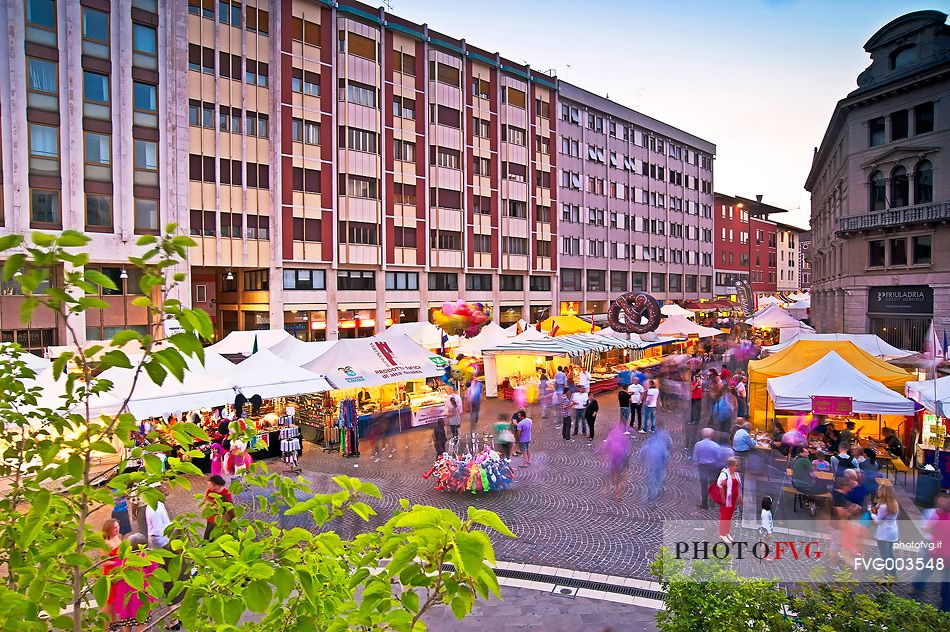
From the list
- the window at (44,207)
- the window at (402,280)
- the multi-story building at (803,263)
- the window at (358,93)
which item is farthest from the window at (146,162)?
the multi-story building at (803,263)

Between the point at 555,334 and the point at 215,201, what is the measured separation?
63.9 ft

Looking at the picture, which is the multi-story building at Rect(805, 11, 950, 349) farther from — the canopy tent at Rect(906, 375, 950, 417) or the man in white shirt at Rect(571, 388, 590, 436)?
the man in white shirt at Rect(571, 388, 590, 436)

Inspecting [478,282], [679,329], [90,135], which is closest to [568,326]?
[679,329]

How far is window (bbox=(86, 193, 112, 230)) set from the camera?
91.4 feet

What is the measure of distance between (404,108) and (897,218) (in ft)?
103

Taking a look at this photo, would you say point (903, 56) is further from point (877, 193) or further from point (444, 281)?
point (444, 281)

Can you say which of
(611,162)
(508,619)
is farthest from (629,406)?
(611,162)

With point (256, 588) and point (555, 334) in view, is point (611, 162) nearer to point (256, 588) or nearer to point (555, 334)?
point (555, 334)

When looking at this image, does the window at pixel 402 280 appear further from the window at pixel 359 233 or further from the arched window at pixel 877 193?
the arched window at pixel 877 193

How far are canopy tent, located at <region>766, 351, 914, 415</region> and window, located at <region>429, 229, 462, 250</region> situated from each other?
29.6m

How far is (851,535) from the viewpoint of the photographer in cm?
1000

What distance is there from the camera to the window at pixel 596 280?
188 ft

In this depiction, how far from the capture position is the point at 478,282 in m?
46.2

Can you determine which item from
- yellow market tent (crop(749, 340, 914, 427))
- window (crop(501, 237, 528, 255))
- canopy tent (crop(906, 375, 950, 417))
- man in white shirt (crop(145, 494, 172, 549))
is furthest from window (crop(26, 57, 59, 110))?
canopy tent (crop(906, 375, 950, 417))
